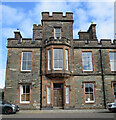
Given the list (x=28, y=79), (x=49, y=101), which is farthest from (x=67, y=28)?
(x=49, y=101)

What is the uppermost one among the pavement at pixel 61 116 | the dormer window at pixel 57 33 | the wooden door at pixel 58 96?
the dormer window at pixel 57 33

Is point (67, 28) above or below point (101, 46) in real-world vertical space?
above

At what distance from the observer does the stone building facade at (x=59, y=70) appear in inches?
698

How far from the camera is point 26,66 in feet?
61.6

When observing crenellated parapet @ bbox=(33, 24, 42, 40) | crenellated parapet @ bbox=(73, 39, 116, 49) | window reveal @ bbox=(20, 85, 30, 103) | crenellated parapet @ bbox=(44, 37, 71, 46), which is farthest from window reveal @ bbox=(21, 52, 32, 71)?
crenellated parapet @ bbox=(33, 24, 42, 40)

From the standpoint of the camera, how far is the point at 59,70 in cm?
1780

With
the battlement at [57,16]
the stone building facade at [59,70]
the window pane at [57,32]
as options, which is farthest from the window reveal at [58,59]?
the battlement at [57,16]

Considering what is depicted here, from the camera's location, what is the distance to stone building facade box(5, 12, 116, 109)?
17.7 meters

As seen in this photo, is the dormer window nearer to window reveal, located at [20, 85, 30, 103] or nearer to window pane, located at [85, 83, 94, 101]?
window pane, located at [85, 83, 94, 101]

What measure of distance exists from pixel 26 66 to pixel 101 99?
10.3 metres

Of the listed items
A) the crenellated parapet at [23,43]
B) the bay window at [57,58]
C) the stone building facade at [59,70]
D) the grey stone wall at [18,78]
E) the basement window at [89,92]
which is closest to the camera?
the grey stone wall at [18,78]

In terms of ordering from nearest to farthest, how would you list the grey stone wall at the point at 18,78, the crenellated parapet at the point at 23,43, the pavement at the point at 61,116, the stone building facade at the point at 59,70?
the pavement at the point at 61,116
the grey stone wall at the point at 18,78
the stone building facade at the point at 59,70
the crenellated parapet at the point at 23,43

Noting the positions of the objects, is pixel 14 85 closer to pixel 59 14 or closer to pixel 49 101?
pixel 49 101

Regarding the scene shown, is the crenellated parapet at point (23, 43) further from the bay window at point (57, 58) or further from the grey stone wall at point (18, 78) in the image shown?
the bay window at point (57, 58)
